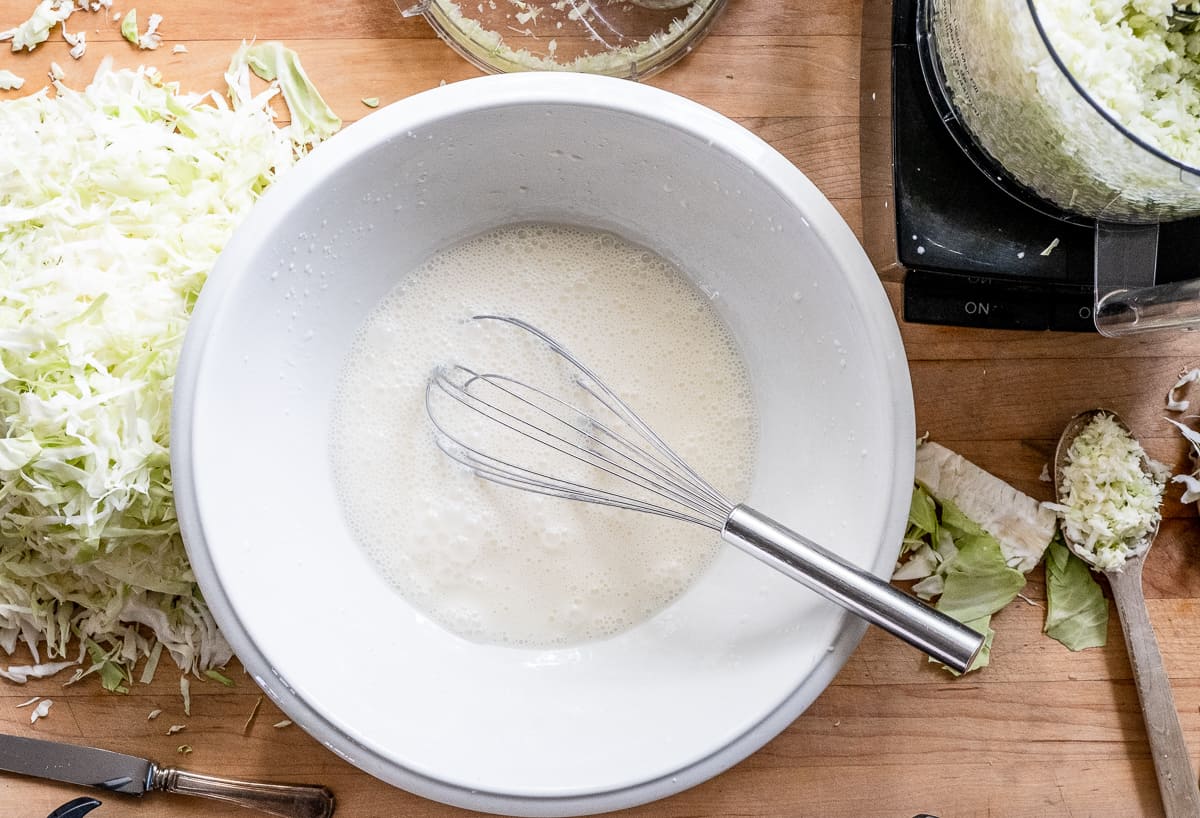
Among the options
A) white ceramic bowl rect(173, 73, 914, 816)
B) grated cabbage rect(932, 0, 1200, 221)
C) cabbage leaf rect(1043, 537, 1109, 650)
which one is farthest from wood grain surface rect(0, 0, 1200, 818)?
grated cabbage rect(932, 0, 1200, 221)

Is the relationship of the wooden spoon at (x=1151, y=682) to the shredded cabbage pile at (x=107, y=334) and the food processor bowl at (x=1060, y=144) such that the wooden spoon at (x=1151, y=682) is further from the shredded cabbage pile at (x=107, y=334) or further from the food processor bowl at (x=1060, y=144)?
the shredded cabbage pile at (x=107, y=334)

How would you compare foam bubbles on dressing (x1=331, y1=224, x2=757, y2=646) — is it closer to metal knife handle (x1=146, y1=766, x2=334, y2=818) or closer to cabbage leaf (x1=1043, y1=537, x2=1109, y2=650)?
metal knife handle (x1=146, y1=766, x2=334, y2=818)

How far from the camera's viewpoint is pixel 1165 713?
955mm

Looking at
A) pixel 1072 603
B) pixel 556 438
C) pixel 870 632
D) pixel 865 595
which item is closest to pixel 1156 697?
pixel 1072 603

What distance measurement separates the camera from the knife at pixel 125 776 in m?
0.94

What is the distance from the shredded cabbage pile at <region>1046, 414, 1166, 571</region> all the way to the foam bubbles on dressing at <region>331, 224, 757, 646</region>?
0.34 metres

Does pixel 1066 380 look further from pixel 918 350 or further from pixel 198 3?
pixel 198 3

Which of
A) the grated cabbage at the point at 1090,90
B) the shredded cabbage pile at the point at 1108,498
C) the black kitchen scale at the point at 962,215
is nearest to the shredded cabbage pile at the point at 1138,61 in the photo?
the grated cabbage at the point at 1090,90

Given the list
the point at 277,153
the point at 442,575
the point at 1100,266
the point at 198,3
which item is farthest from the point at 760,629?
the point at 198,3

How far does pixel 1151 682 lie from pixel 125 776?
107cm

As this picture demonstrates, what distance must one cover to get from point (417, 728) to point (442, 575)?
6.7 inches

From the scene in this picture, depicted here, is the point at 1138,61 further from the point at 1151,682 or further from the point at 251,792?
the point at 251,792

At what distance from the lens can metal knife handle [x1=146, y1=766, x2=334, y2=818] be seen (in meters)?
0.94

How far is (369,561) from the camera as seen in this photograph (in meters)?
0.98
